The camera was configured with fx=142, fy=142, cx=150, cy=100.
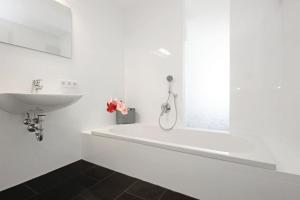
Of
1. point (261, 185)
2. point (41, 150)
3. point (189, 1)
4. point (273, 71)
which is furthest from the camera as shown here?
point (189, 1)

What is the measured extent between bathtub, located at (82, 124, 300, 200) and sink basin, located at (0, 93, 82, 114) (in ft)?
2.02

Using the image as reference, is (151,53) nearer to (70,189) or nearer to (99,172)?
(99,172)

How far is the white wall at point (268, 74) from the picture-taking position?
104cm

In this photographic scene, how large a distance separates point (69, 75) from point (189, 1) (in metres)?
2.01

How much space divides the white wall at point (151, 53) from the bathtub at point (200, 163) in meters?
0.71

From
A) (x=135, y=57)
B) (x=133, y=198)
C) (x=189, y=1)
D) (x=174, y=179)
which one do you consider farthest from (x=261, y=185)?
(x=189, y=1)

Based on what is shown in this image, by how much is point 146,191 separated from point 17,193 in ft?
3.54

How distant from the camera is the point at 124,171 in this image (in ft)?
4.81

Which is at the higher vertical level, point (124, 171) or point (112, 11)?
point (112, 11)

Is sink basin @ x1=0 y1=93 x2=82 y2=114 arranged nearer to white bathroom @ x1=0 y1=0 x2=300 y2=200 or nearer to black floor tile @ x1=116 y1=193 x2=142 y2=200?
white bathroom @ x1=0 y1=0 x2=300 y2=200

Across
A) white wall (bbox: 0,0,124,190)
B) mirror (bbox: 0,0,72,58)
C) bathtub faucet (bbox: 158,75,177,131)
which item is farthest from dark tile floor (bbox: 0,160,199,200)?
mirror (bbox: 0,0,72,58)

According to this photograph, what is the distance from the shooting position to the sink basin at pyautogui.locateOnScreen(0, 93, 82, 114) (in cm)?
100

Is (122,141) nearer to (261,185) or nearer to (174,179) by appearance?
(174,179)

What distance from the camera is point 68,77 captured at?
1.70 metres
